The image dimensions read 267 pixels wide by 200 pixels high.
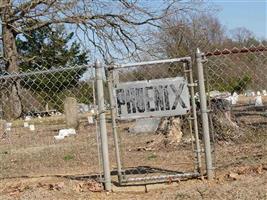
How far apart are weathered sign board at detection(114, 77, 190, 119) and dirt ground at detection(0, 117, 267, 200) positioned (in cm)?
87

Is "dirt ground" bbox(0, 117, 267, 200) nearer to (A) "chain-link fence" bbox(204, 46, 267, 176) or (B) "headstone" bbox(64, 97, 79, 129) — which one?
(A) "chain-link fence" bbox(204, 46, 267, 176)

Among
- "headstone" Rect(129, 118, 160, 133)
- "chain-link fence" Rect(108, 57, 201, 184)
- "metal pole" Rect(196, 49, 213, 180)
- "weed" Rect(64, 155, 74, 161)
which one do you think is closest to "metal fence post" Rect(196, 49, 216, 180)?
"metal pole" Rect(196, 49, 213, 180)

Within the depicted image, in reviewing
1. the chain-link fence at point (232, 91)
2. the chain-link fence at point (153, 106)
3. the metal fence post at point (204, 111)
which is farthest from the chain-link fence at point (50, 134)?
the chain-link fence at point (232, 91)

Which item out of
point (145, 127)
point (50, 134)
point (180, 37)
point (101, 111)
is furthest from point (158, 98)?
point (180, 37)

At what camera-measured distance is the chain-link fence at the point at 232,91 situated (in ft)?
22.5

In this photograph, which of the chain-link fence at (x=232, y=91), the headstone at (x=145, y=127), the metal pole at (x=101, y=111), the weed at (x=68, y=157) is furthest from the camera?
the headstone at (x=145, y=127)

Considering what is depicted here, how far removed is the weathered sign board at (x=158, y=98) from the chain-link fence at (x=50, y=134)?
23.4 inches

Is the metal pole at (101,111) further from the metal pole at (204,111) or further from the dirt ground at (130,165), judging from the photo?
the metal pole at (204,111)

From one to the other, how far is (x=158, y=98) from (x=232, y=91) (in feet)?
9.19

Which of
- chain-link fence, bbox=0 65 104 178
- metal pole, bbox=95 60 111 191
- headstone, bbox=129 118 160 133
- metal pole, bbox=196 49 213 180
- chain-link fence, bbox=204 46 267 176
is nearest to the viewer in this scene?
metal pole, bbox=196 49 213 180

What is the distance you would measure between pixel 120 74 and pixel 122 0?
19.0m

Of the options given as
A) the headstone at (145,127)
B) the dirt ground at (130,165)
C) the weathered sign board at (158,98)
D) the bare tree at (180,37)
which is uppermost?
the bare tree at (180,37)

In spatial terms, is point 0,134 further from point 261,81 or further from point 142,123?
point 261,81

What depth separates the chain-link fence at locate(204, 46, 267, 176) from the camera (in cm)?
686
